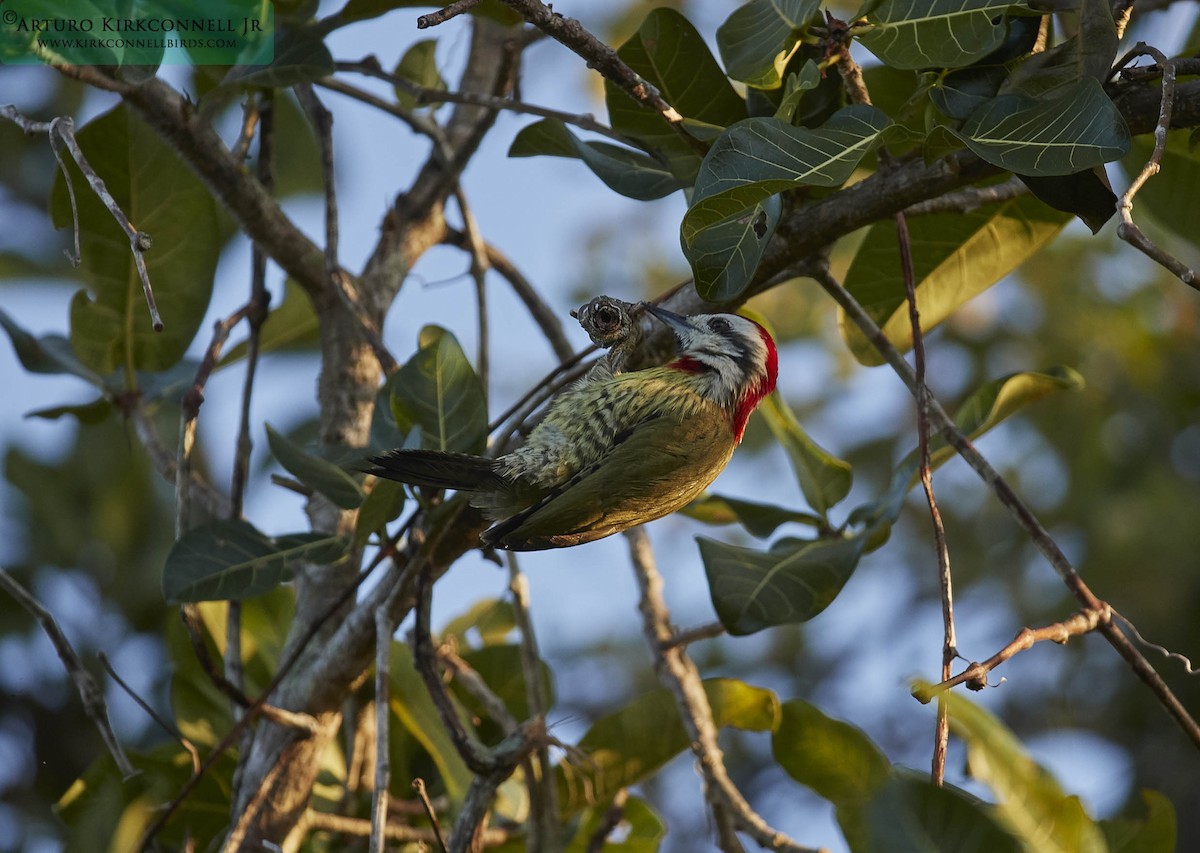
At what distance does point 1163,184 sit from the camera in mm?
2414

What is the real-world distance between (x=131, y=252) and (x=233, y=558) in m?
0.79

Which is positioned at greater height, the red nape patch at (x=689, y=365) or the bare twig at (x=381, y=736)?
the red nape patch at (x=689, y=365)

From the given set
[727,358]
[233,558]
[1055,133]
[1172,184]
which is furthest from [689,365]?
[1172,184]

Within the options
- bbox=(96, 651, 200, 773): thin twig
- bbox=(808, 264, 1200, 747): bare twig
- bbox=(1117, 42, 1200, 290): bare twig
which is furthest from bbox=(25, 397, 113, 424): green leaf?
bbox=(1117, 42, 1200, 290): bare twig

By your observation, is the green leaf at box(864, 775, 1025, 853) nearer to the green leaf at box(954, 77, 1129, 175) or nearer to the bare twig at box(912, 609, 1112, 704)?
the bare twig at box(912, 609, 1112, 704)

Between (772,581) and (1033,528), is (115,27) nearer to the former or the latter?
(772,581)

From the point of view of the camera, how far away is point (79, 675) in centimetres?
233

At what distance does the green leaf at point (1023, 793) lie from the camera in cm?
173

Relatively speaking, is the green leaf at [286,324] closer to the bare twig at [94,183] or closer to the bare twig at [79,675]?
the bare twig at [79,675]

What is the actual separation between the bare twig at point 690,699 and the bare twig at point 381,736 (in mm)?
682

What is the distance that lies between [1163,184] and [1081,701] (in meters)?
3.74

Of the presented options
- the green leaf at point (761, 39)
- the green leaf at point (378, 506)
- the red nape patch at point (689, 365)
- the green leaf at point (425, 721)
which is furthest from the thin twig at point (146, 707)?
the green leaf at point (761, 39)

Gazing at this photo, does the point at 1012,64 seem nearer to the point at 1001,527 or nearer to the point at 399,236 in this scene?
the point at 399,236

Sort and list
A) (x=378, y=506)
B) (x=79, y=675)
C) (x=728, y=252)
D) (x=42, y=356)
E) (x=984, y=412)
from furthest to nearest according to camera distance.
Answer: (x=42, y=356) < (x=984, y=412) < (x=79, y=675) < (x=378, y=506) < (x=728, y=252)
